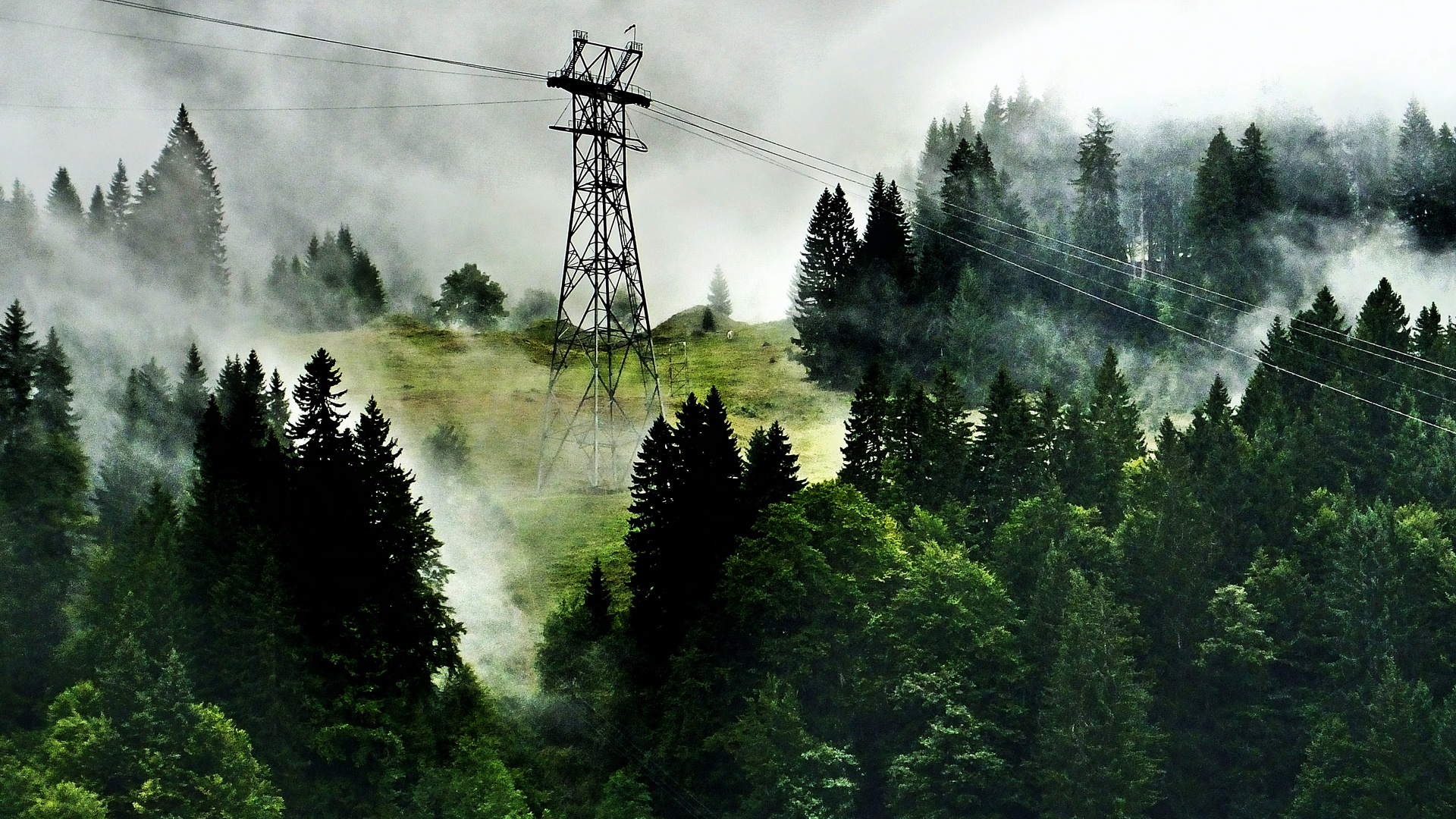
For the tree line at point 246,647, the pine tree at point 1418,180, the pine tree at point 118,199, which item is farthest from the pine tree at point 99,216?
the pine tree at point 1418,180

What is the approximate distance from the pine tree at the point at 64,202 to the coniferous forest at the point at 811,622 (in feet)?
207

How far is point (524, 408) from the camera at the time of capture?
118 m

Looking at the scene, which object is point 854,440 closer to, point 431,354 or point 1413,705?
point 1413,705

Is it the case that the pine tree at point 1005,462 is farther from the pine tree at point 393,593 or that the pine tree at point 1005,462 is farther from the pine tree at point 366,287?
the pine tree at point 366,287

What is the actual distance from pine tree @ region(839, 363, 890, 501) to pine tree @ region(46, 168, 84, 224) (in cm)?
10163

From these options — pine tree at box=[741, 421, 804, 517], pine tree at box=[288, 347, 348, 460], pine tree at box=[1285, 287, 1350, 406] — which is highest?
pine tree at box=[1285, 287, 1350, 406]

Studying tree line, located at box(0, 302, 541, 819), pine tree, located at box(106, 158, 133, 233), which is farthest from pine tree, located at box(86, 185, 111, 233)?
tree line, located at box(0, 302, 541, 819)

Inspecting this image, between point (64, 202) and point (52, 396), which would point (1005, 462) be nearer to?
point (52, 396)


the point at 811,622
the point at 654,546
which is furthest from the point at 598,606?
the point at 811,622

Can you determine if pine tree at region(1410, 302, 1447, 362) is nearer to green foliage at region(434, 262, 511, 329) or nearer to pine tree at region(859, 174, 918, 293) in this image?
pine tree at region(859, 174, 918, 293)

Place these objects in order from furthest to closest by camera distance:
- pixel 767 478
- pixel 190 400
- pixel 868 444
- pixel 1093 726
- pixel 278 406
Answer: pixel 190 400
pixel 278 406
pixel 868 444
pixel 767 478
pixel 1093 726

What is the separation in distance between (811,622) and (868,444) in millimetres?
20139

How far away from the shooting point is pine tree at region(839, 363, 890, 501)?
88312 mm

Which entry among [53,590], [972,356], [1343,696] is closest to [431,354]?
[972,356]
